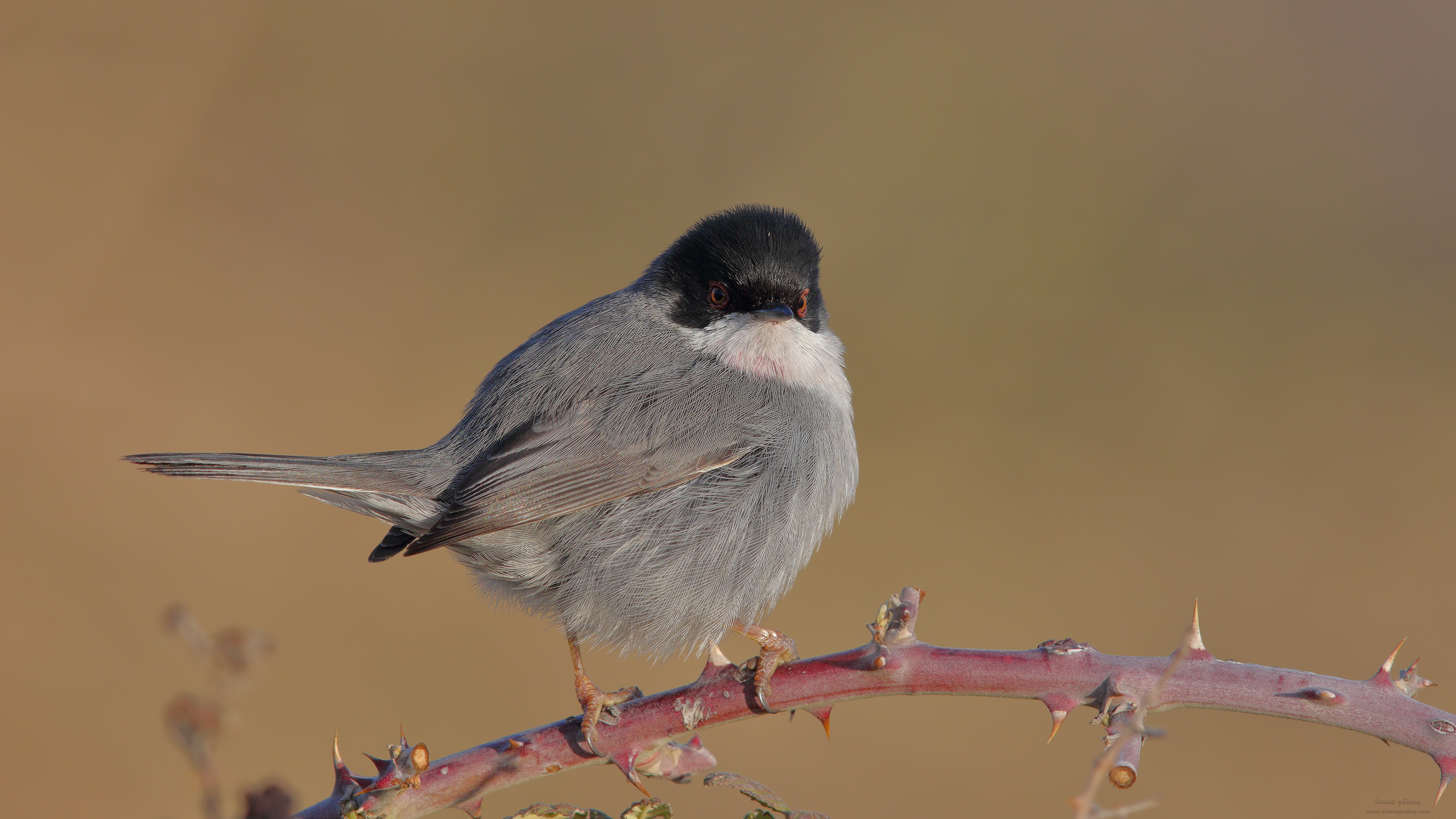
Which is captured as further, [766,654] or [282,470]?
[282,470]

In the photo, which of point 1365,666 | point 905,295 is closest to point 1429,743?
point 1365,666

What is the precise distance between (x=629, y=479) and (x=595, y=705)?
734 mm

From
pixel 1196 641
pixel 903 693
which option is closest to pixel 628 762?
pixel 903 693

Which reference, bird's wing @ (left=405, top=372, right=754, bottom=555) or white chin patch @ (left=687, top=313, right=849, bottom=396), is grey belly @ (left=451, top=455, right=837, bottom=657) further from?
white chin patch @ (left=687, top=313, right=849, bottom=396)

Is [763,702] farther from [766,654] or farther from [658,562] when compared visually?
[658,562]

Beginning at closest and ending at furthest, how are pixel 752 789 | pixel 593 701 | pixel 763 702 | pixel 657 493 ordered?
pixel 752 789, pixel 763 702, pixel 593 701, pixel 657 493

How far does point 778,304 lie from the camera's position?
339 centimetres

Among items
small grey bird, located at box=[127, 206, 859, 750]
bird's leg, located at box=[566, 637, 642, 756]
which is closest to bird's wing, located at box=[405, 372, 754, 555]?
small grey bird, located at box=[127, 206, 859, 750]

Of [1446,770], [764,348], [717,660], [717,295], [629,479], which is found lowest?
[717,660]

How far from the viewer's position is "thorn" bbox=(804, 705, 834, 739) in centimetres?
203

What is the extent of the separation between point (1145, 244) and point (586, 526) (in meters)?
4.45

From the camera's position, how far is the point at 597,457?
2.94 meters

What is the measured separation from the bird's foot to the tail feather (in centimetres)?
A: 81

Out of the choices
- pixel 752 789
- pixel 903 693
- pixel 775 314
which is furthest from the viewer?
pixel 775 314
